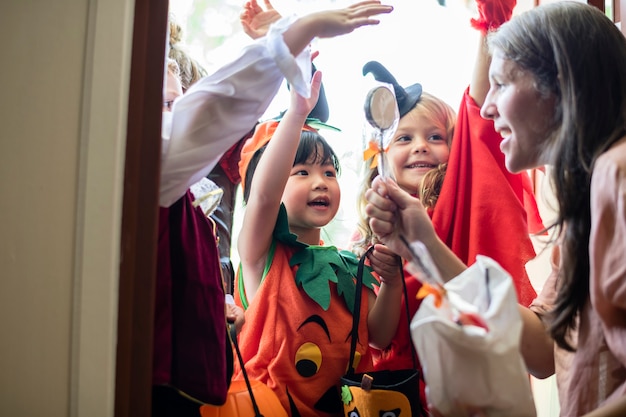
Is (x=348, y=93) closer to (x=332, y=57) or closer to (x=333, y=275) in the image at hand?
(x=332, y=57)

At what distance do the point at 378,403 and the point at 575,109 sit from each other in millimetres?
499

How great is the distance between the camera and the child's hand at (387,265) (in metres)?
1.01

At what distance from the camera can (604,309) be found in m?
0.70

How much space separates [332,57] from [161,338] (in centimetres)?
66

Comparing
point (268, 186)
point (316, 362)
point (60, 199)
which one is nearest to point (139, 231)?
point (60, 199)

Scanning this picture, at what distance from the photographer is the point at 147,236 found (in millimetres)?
699

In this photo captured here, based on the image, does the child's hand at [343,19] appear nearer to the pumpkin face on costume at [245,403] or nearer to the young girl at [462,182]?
the young girl at [462,182]

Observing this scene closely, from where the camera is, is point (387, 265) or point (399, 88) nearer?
point (387, 265)

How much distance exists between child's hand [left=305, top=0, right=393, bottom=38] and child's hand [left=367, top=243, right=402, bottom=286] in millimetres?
375

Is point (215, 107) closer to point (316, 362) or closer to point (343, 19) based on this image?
point (343, 19)

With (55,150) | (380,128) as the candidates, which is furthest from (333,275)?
(55,150)

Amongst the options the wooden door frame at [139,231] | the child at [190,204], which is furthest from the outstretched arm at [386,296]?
the wooden door frame at [139,231]

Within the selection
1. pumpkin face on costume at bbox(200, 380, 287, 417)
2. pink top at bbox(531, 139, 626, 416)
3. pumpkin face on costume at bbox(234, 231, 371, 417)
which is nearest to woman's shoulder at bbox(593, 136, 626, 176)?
pink top at bbox(531, 139, 626, 416)

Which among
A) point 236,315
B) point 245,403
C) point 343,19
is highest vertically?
point 343,19
